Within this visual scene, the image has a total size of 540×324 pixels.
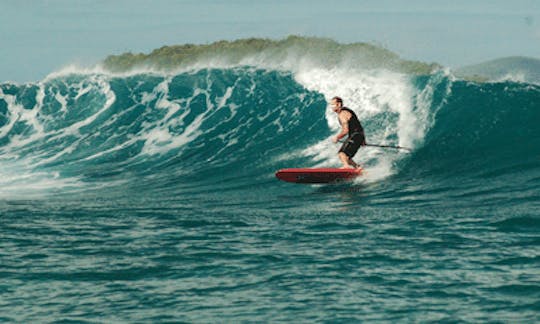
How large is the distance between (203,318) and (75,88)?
27938 mm

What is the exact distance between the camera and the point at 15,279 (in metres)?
8.30

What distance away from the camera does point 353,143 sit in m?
15.4

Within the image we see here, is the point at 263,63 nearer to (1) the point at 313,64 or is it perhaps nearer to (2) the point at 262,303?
(1) the point at 313,64

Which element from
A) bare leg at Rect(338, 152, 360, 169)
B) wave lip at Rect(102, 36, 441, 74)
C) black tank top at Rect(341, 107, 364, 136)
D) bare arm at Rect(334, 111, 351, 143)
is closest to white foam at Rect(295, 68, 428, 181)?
bare leg at Rect(338, 152, 360, 169)

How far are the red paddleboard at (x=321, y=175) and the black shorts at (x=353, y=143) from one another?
388 millimetres

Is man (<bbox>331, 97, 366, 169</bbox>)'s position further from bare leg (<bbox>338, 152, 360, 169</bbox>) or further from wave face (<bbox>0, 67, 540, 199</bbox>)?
wave face (<bbox>0, 67, 540, 199</bbox>)

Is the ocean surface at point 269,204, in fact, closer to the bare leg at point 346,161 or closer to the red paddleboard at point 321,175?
the red paddleboard at point 321,175

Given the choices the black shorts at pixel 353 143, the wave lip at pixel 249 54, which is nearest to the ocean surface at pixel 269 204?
the black shorts at pixel 353 143

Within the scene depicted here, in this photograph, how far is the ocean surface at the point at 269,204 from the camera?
7227 millimetres

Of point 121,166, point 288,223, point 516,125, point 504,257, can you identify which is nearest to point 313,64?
point 121,166

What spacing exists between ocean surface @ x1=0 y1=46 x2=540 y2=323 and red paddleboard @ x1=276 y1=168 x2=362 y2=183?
A: 20 centimetres

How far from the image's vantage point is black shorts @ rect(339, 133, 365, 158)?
15344 mm

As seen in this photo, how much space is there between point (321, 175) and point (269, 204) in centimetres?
181

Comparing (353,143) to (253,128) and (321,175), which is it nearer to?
(321,175)
